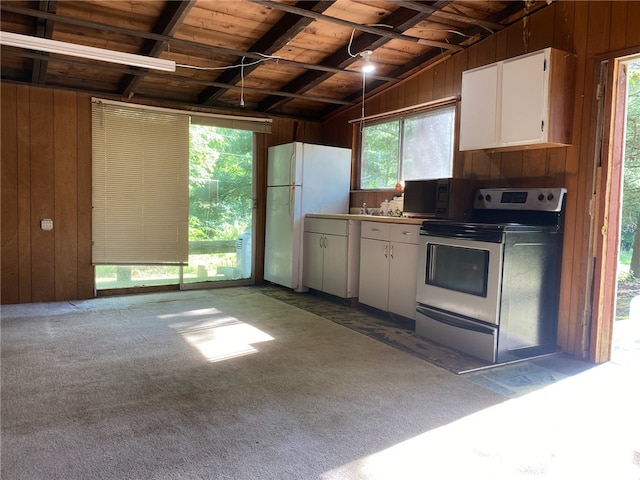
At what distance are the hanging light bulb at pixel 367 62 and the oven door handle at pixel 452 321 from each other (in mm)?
2347

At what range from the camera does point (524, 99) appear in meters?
3.32

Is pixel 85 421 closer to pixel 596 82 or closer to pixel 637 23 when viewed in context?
pixel 596 82

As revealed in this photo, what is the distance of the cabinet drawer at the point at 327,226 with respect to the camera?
15.9 ft

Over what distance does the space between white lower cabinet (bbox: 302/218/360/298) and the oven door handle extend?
1186 millimetres

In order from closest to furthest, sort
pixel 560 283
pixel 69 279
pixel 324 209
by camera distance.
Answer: pixel 560 283 → pixel 69 279 → pixel 324 209

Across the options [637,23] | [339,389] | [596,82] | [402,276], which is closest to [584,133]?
[596,82]

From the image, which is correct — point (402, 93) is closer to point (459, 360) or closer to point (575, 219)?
point (575, 219)

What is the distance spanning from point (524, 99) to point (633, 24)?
2.48 feet

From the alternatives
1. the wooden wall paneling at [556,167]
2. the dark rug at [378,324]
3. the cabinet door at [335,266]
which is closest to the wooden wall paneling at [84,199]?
the dark rug at [378,324]

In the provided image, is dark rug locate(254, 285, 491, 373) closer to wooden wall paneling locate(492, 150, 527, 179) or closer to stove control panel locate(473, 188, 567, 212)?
stove control panel locate(473, 188, 567, 212)

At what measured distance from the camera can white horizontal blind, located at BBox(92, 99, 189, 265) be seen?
4988 millimetres

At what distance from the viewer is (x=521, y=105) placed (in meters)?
3.35

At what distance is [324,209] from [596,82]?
3.15 meters

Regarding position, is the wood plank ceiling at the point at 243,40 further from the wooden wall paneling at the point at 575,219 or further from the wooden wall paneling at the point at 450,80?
the wooden wall paneling at the point at 575,219
